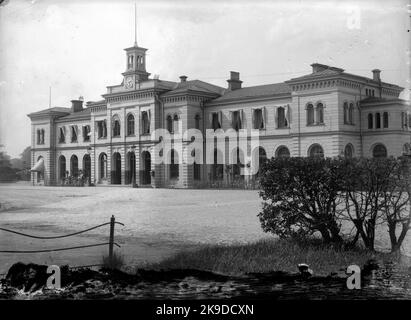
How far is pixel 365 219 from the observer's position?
6.39 meters

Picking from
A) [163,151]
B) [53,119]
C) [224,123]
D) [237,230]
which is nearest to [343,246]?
[237,230]

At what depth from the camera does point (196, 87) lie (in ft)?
21.9

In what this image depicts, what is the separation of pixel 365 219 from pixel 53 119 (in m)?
4.45

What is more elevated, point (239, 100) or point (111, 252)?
point (239, 100)

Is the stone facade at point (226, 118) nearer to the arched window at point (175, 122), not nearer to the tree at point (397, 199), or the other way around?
the arched window at point (175, 122)

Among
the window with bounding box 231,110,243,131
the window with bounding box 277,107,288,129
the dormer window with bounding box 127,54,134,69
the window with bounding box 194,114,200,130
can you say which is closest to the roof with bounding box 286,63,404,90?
the window with bounding box 277,107,288,129

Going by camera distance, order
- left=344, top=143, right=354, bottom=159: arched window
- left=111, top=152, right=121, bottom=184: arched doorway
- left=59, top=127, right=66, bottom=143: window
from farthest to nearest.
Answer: left=59, top=127, right=66, bottom=143: window < left=111, top=152, right=121, bottom=184: arched doorway < left=344, top=143, right=354, bottom=159: arched window

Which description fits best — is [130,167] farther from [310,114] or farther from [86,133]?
[310,114]

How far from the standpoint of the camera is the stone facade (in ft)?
20.7

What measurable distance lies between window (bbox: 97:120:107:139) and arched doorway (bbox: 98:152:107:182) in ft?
1.25

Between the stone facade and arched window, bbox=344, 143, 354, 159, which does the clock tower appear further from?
arched window, bbox=344, 143, 354, 159

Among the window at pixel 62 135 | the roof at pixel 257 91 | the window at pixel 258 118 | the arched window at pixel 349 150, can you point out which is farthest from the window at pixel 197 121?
the window at pixel 62 135

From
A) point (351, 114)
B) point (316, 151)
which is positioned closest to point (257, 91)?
point (316, 151)
